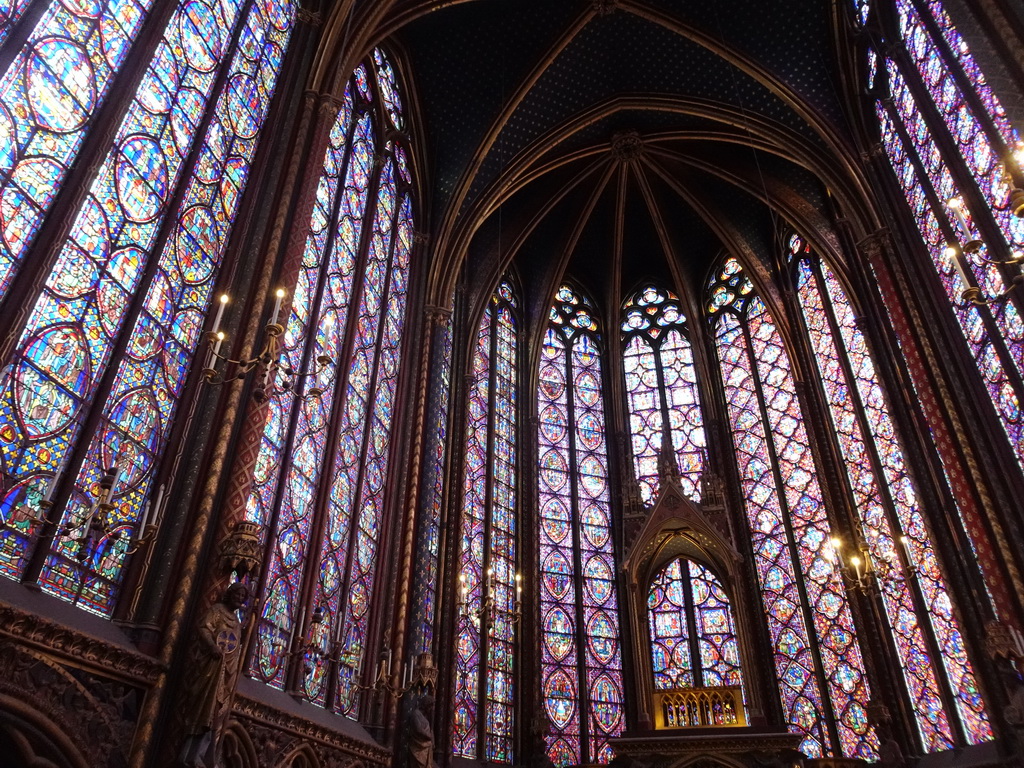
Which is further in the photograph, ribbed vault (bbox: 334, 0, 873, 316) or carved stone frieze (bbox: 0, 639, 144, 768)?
ribbed vault (bbox: 334, 0, 873, 316)

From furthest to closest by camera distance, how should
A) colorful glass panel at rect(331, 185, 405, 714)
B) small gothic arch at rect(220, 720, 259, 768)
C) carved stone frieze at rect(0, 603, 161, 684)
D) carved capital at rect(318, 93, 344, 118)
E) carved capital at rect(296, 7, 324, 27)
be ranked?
carved capital at rect(296, 7, 324, 27) < colorful glass panel at rect(331, 185, 405, 714) < carved capital at rect(318, 93, 344, 118) < small gothic arch at rect(220, 720, 259, 768) < carved stone frieze at rect(0, 603, 161, 684)

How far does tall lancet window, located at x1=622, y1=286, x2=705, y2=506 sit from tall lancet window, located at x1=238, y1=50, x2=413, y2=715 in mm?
7125

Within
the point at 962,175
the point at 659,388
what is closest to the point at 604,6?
the point at 962,175

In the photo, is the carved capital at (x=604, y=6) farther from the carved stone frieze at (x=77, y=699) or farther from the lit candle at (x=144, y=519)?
the carved stone frieze at (x=77, y=699)

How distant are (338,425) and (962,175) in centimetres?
892

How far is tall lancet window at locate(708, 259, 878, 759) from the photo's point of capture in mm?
14180

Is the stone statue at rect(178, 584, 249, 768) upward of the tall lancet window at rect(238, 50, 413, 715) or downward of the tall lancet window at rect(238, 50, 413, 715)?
downward

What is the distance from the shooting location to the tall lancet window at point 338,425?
924cm

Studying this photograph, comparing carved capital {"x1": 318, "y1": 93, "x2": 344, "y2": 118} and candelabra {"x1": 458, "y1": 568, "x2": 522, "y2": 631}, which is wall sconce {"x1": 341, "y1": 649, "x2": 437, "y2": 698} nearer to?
candelabra {"x1": 458, "y1": 568, "x2": 522, "y2": 631}

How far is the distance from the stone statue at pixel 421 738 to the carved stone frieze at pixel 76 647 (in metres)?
4.85

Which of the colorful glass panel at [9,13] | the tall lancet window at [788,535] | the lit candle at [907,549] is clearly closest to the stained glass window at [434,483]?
the tall lancet window at [788,535]

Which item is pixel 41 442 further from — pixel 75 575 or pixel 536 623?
pixel 536 623

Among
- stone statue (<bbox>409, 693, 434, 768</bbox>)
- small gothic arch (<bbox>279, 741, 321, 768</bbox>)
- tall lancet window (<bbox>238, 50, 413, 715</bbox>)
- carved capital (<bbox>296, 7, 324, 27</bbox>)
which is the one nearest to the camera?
small gothic arch (<bbox>279, 741, 321, 768</bbox>)

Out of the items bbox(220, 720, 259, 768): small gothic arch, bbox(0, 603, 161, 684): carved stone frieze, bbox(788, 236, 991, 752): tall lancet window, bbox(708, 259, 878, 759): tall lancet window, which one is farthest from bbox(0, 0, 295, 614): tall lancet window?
bbox(788, 236, 991, 752): tall lancet window
